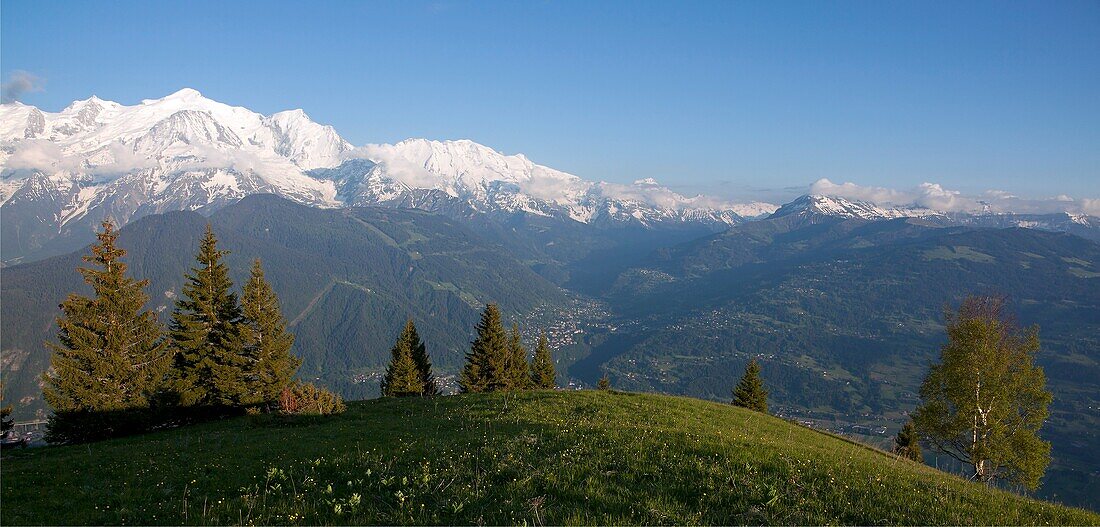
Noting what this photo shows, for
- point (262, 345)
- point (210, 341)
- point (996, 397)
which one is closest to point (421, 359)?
point (262, 345)

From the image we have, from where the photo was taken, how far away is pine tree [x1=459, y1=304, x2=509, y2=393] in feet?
194

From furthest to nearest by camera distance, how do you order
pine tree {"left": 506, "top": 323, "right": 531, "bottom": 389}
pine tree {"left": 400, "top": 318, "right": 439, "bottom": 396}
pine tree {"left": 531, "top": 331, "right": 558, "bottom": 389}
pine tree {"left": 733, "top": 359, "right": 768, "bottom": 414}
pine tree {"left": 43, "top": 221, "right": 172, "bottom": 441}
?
pine tree {"left": 531, "top": 331, "right": 558, "bottom": 389}, pine tree {"left": 506, "top": 323, "right": 531, "bottom": 389}, pine tree {"left": 400, "top": 318, "right": 439, "bottom": 396}, pine tree {"left": 733, "top": 359, "right": 768, "bottom": 414}, pine tree {"left": 43, "top": 221, "right": 172, "bottom": 441}

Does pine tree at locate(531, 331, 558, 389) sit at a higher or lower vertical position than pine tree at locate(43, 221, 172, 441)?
lower

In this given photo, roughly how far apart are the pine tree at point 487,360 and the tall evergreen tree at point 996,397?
42548mm

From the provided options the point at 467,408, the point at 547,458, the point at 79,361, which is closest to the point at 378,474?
the point at 547,458

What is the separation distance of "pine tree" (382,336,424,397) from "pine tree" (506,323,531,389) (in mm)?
11336

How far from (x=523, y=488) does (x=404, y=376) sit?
53.1 meters

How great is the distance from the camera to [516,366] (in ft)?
215

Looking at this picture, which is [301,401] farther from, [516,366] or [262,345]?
[516,366]

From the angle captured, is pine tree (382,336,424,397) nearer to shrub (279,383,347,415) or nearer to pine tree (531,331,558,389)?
shrub (279,383,347,415)

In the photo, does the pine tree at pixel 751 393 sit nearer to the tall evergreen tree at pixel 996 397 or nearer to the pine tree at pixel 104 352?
the tall evergreen tree at pixel 996 397

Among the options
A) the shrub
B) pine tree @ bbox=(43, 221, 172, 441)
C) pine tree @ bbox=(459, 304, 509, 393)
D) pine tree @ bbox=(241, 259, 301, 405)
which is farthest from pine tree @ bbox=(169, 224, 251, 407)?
pine tree @ bbox=(459, 304, 509, 393)

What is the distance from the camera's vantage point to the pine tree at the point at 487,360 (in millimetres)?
59281

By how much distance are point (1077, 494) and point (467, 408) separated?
190 m
